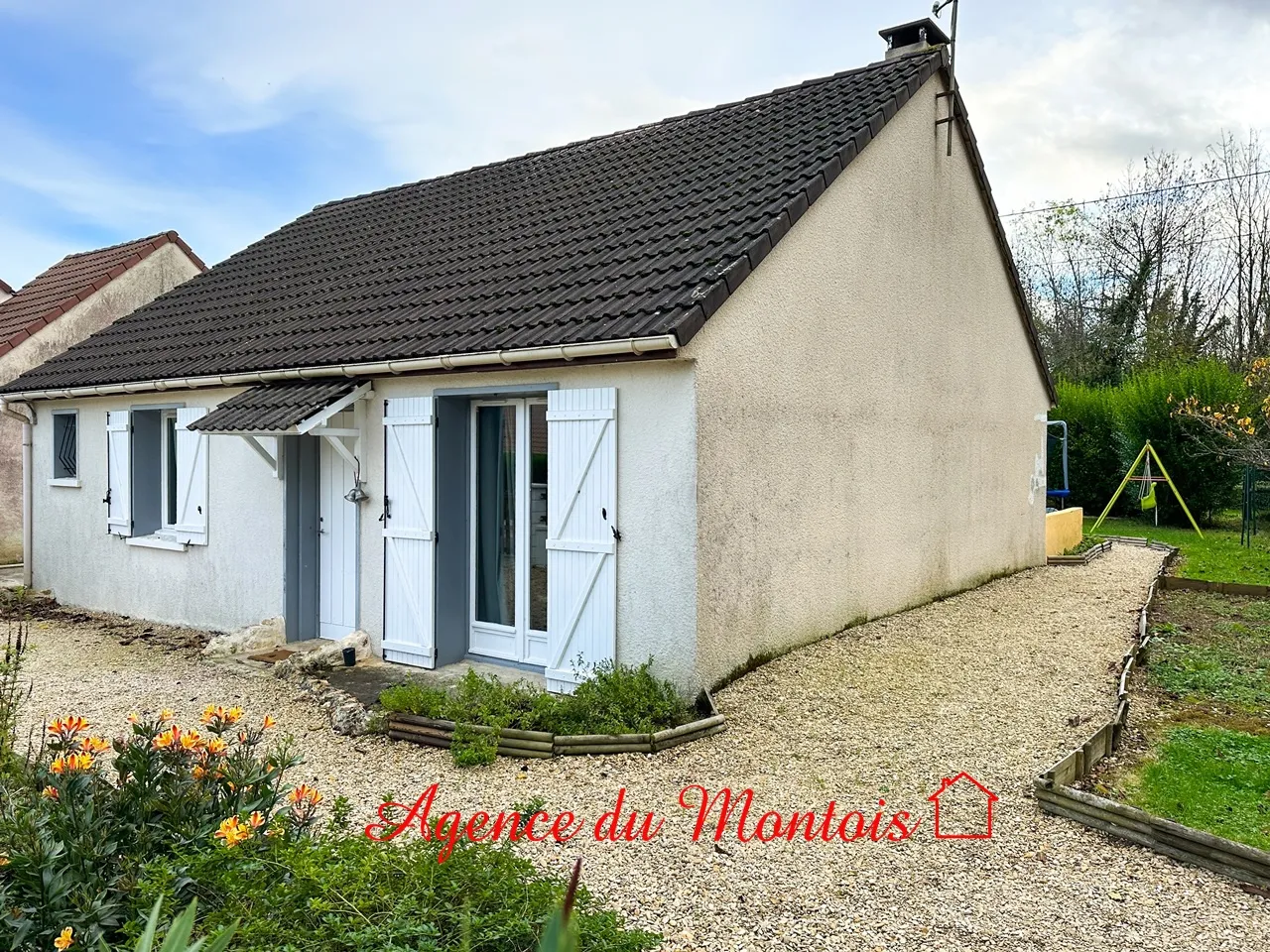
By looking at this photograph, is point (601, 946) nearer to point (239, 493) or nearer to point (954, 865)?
point (954, 865)

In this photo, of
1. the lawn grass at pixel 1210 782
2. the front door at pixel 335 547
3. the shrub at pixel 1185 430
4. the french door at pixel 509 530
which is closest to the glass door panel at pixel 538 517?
the french door at pixel 509 530

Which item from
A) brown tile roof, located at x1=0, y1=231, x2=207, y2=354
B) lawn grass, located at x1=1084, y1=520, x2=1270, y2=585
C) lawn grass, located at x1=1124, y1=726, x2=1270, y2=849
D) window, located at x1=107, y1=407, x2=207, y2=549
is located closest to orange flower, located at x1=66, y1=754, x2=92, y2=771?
lawn grass, located at x1=1124, y1=726, x2=1270, y2=849

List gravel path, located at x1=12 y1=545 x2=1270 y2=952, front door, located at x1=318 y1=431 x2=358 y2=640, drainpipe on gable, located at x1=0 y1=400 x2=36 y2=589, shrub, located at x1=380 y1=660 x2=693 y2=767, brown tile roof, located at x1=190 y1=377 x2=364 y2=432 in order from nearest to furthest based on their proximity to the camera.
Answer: gravel path, located at x1=12 y1=545 x2=1270 y2=952 < shrub, located at x1=380 y1=660 x2=693 y2=767 < brown tile roof, located at x1=190 y1=377 x2=364 y2=432 < front door, located at x1=318 y1=431 x2=358 y2=640 < drainpipe on gable, located at x1=0 y1=400 x2=36 y2=589

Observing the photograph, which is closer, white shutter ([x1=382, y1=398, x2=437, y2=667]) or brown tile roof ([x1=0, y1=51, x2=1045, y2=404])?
brown tile roof ([x1=0, y1=51, x2=1045, y2=404])

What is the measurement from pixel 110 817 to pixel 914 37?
11491mm

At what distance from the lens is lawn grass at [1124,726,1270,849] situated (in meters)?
4.71

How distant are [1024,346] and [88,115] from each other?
1630 cm

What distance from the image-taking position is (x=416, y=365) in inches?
301

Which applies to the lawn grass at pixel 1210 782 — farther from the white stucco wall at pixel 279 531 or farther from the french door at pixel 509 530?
the french door at pixel 509 530

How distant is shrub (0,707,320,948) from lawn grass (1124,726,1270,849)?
15.0 ft

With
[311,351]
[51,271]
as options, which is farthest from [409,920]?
[51,271]

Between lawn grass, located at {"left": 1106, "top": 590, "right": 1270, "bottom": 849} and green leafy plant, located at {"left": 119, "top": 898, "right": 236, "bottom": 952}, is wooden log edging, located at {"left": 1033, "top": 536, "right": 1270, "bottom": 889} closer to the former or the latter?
lawn grass, located at {"left": 1106, "top": 590, "right": 1270, "bottom": 849}

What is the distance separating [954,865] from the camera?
4.17 m

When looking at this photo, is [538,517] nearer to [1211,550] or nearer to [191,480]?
[191,480]
